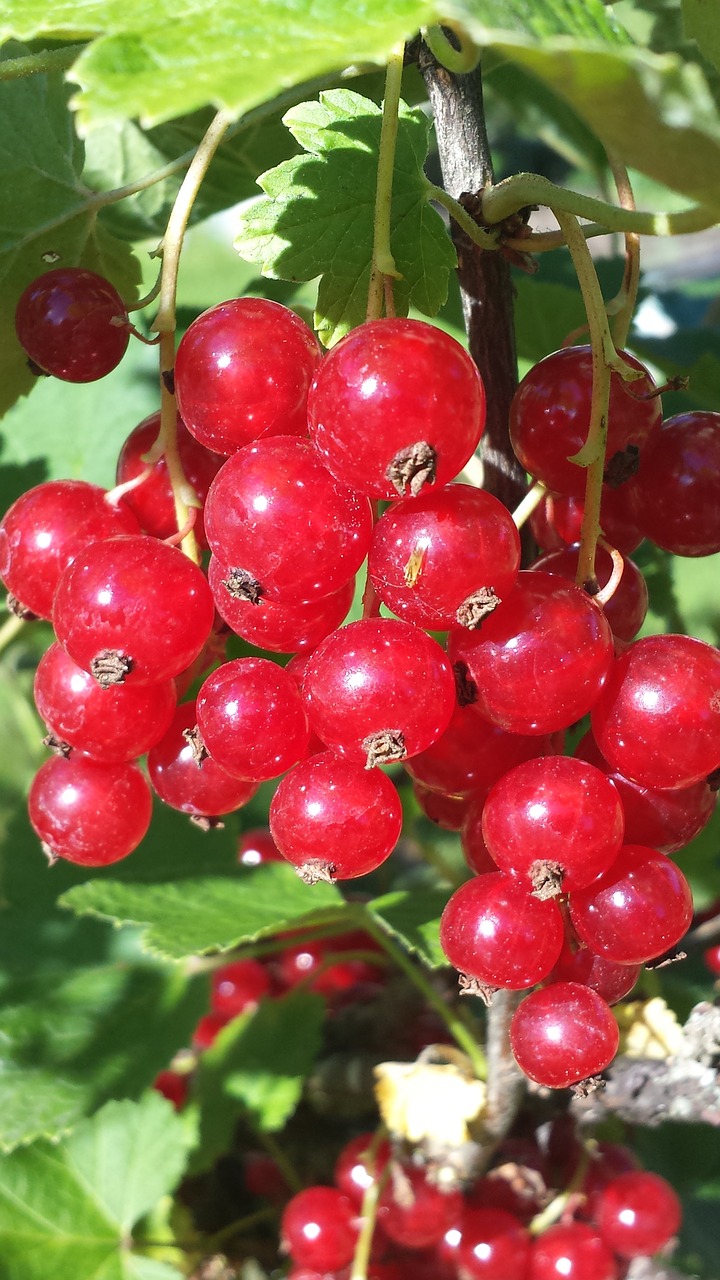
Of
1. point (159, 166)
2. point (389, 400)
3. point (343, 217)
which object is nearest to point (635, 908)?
point (389, 400)

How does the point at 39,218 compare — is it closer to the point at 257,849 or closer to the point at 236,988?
the point at 257,849

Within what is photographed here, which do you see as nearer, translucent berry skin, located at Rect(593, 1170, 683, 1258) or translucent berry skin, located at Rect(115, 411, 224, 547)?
translucent berry skin, located at Rect(115, 411, 224, 547)

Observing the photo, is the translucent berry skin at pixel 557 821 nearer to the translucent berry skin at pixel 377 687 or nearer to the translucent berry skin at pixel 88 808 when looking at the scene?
the translucent berry skin at pixel 377 687

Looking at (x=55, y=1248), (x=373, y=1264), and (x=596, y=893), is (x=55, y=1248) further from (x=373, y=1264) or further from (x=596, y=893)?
(x=596, y=893)

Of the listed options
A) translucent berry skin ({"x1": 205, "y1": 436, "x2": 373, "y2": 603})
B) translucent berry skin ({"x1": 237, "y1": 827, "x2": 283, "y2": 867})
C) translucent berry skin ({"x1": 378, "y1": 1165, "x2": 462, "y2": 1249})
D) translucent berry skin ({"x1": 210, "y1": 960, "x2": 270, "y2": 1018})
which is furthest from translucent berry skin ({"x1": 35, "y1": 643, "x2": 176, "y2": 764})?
translucent berry skin ({"x1": 210, "y1": 960, "x2": 270, "y2": 1018})

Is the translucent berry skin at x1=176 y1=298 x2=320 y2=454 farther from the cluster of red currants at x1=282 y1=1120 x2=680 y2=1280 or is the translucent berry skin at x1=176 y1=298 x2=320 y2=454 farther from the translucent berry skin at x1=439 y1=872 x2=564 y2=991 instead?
the cluster of red currants at x1=282 y1=1120 x2=680 y2=1280

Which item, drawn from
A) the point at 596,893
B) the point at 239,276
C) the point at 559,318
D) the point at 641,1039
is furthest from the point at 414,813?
the point at 239,276
